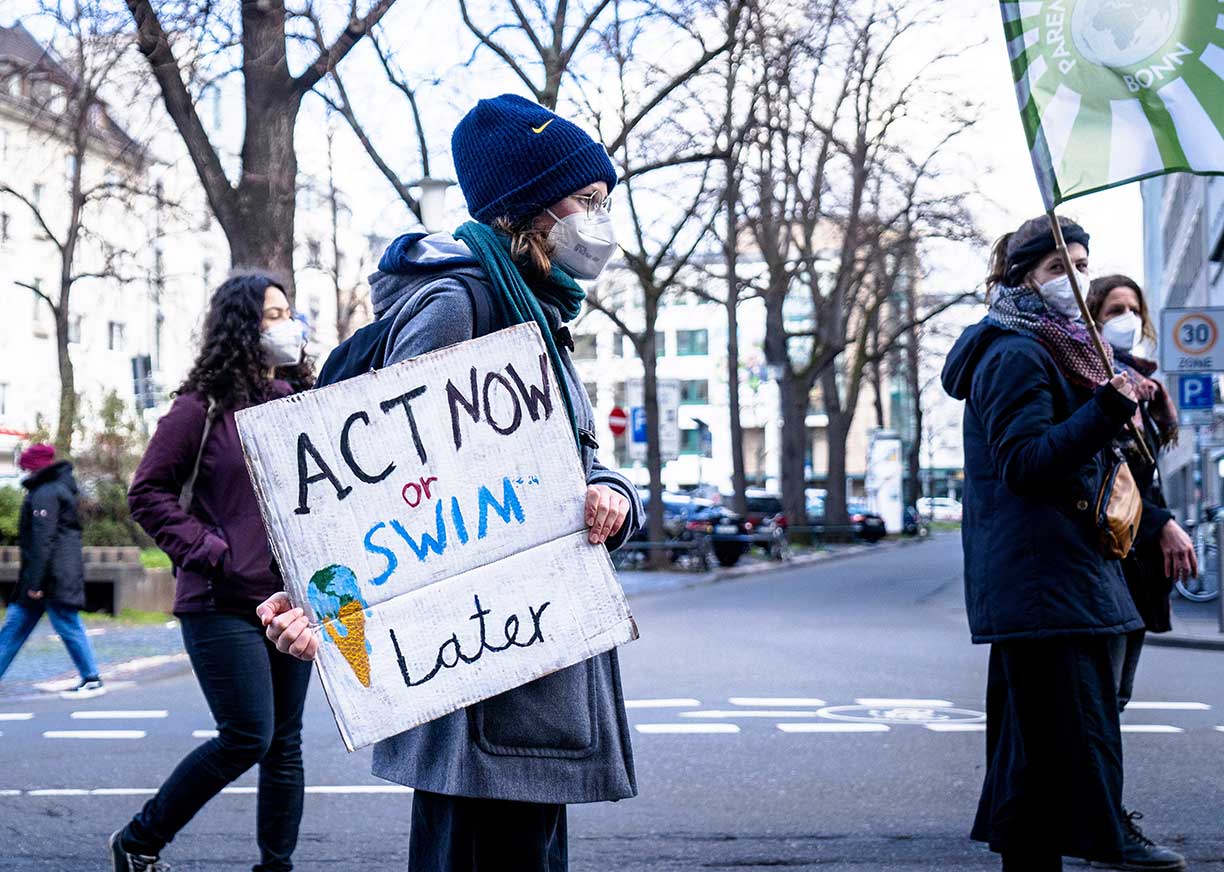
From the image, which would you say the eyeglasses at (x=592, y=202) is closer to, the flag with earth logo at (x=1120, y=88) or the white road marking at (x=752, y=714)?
the flag with earth logo at (x=1120, y=88)

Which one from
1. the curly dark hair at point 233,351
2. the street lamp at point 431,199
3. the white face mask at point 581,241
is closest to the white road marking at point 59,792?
the curly dark hair at point 233,351

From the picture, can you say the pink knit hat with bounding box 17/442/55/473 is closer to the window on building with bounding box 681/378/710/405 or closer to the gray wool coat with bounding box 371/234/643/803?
the gray wool coat with bounding box 371/234/643/803

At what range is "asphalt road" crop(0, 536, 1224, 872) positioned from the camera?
589 cm

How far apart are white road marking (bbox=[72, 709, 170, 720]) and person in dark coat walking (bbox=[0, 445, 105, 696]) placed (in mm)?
1234

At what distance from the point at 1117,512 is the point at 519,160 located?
211 centimetres

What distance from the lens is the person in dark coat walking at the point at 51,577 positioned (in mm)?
11352

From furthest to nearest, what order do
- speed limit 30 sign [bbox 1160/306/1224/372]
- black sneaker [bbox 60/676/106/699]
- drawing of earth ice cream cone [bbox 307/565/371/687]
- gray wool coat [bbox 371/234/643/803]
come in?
speed limit 30 sign [bbox 1160/306/1224/372], black sneaker [bbox 60/676/106/699], gray wool coat [bbox 371/234/643/803], drawing of earth ice cream cone [bbox 307/565/371/687]

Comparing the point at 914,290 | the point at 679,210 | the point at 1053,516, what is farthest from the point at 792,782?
the point at 914,290

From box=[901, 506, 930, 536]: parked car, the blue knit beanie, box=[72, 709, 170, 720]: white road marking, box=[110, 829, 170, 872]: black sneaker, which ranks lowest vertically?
box=[901, 506, 930, 536]: parked car

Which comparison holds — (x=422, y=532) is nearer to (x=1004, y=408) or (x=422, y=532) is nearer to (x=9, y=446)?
(x=1004, y=408)

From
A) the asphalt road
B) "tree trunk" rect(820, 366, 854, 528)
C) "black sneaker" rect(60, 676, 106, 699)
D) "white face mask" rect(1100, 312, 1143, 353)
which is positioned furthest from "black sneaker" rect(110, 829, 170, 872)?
"tree trunk" rect(820, 366, 854, 528)

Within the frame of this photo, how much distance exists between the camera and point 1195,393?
18.3m

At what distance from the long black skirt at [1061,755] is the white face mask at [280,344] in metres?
2.24

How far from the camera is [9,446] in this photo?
51594mm
